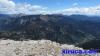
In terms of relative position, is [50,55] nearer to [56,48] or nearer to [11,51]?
[56,48]

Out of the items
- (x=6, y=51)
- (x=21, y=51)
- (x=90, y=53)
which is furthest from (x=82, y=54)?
(x=6, y=51)

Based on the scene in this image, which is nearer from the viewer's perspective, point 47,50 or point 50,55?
point 50,55

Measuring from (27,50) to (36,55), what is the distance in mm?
2762

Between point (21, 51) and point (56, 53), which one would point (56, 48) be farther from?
point (21, 51)

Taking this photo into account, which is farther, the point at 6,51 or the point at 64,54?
the point at 6,51

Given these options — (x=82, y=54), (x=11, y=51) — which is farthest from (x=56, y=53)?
(x=11, y=51)

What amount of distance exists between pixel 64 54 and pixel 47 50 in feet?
8.66

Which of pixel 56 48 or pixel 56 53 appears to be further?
pixel 56 48

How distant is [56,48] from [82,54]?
149 inches

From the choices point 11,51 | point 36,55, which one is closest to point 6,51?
point 11,51

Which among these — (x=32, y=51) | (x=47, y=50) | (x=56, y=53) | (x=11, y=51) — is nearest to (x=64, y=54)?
(x=56, y=53)

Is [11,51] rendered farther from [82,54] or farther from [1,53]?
[82,54]

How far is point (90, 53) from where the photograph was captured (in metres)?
25.5

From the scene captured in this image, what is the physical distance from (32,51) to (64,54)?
426 cm
